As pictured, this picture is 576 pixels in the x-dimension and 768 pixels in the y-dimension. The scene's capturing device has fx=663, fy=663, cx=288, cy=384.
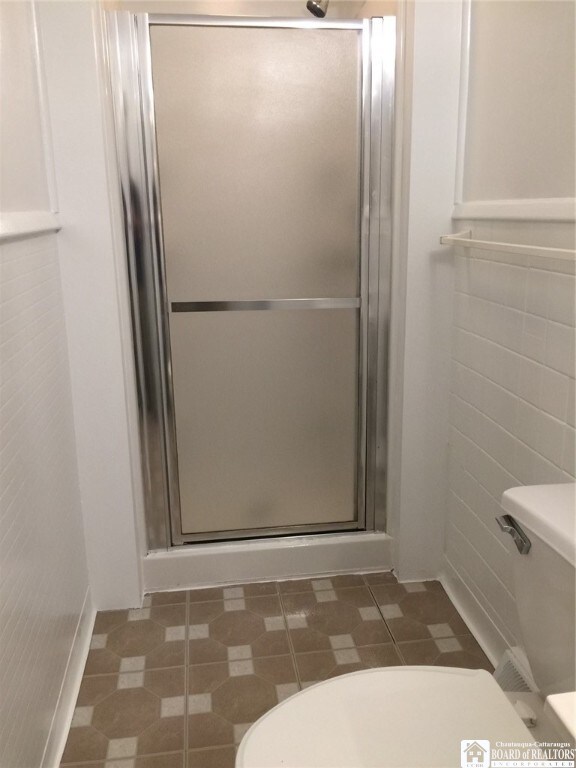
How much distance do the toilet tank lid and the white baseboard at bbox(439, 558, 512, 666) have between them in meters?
0.66

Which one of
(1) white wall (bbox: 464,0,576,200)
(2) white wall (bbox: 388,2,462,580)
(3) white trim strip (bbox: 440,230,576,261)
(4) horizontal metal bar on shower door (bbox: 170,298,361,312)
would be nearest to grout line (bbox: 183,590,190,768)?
(2) white wall (bbox: 388,2,462,580)

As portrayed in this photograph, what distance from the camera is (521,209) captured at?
5.17ft

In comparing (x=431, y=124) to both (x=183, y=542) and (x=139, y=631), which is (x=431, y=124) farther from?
(x=139, y=631)

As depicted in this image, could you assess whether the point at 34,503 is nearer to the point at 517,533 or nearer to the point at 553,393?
the point at 517,533

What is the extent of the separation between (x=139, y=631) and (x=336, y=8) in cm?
207

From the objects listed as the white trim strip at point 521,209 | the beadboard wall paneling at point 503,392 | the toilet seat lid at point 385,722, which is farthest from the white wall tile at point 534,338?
the toilet seat lid at point 385,722

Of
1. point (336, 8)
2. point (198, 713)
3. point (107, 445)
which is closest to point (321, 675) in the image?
point (198, 713)

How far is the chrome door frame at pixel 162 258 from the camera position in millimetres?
1899

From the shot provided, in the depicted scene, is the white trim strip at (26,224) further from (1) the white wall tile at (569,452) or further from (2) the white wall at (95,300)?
(1) the white wall tile at (569,452)

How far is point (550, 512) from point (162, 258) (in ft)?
4.46

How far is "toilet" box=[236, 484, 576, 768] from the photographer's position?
1.08 meters
